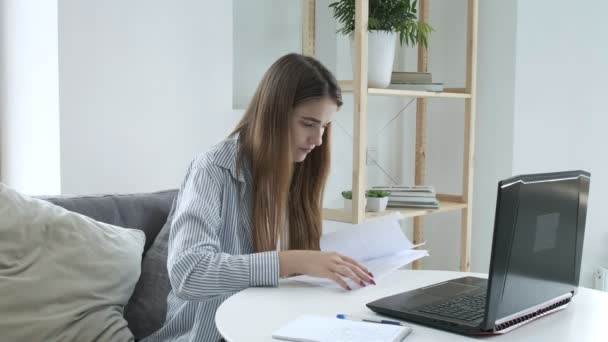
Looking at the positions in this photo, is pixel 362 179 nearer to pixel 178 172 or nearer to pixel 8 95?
pixel 178 172

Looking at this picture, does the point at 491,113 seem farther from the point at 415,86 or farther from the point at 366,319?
the point at 366,319

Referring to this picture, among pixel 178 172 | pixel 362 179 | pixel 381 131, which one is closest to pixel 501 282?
pixel 362 179

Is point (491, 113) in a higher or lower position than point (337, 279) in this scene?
higher

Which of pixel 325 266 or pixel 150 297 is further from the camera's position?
pixel 150 297

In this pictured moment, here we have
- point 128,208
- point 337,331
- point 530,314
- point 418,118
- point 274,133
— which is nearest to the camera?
point 337,331

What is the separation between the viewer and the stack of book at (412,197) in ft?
8.80

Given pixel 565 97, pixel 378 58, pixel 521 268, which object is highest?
pixel 378 58

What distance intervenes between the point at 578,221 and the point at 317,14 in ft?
5.81

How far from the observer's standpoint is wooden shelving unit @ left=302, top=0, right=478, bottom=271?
7.55 ft

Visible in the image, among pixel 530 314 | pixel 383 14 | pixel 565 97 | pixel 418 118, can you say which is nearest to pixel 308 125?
pixel 530 314

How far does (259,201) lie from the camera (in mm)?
1542

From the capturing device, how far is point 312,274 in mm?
1315

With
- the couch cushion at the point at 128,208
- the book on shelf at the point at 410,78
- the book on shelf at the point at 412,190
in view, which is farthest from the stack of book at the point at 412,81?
the couch cushion at the point at 128,208

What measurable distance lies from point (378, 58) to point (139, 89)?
0.86 m
